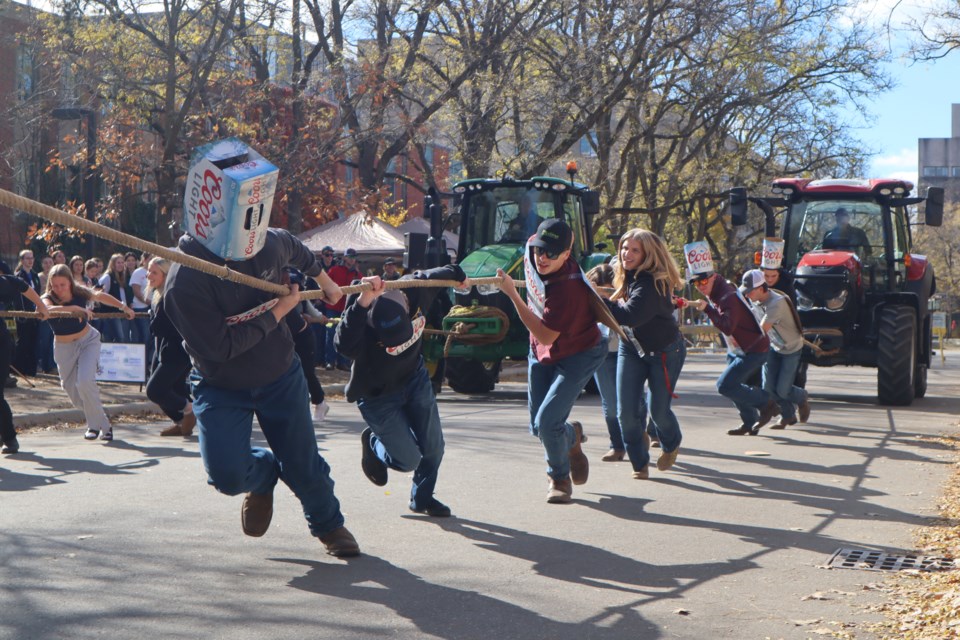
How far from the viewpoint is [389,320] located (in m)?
6.84

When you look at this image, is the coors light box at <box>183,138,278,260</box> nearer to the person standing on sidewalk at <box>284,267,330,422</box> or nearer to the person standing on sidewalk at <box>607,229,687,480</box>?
the person standing on sidewalk at <box>607,229,687,480</box>

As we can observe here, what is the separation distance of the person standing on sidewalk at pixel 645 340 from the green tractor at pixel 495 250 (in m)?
7.15

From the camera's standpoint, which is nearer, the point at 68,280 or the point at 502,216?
the point at 68,280

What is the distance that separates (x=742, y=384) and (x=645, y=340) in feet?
11.9

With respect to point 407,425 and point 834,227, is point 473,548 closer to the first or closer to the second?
point 407,425

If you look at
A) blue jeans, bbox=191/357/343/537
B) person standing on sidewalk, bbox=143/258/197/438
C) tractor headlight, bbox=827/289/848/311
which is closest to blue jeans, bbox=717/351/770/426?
tractor headlight, bbox=827/289/848/311

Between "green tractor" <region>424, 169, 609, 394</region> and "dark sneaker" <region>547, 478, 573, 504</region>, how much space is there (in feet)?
26.6

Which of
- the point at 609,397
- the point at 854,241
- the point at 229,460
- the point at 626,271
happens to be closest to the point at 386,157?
the point at 854,241

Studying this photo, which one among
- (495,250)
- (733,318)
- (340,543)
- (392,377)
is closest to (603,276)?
(733,318)

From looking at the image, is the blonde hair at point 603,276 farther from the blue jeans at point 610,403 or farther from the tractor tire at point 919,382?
the tractor tire at point 919,382

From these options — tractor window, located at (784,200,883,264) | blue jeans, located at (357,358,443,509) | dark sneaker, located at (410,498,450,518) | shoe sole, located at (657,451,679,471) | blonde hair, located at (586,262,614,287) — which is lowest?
dark sneaker, located at (410,498,450,518)

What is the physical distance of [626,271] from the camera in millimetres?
8570

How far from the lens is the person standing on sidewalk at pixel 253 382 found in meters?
5.52

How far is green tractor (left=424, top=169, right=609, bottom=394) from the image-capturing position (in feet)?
54.9
